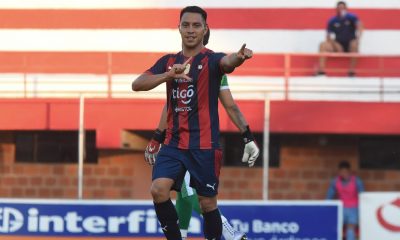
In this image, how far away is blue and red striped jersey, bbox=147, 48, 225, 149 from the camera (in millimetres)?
7953

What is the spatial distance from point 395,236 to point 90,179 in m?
7.32

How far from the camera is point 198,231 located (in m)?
12.5

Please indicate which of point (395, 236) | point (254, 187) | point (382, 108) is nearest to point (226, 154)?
point (254, 187)

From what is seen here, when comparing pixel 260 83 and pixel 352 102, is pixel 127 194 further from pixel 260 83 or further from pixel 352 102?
pixel 352 102

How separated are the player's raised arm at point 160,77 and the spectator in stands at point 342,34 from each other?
934 centimetres

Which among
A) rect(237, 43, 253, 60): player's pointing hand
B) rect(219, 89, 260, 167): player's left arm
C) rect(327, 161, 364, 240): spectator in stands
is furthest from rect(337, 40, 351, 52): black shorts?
rect(237, 43, 253, 60): player's pointing hand

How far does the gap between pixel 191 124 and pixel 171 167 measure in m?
0.39

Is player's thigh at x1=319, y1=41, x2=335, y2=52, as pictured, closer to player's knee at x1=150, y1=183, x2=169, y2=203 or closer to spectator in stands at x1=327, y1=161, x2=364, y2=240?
spectator in stands at x1=327, y1=161, x2=364, y2=240

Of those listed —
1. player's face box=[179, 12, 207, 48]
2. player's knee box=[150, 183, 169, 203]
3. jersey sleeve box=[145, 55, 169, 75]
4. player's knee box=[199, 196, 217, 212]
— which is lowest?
player's knee box=[199, 196, 217, 212]

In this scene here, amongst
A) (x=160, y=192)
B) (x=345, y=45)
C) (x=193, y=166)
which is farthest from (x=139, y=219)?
(x=345, y=45)

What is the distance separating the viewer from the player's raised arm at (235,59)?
7.36 m

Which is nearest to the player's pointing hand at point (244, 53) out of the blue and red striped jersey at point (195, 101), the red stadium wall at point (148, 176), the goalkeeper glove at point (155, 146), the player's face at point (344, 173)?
the blue and red striped jersey at point (195, 101)

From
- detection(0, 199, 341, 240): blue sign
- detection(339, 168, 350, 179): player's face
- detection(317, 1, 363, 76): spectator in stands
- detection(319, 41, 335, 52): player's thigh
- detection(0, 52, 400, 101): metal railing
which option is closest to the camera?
detection(0, 199, 341, 240): blue sign

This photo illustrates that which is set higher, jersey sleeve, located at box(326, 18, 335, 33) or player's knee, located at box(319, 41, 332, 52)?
jersey sleeve, located at box(326, 18, 335, 33)
